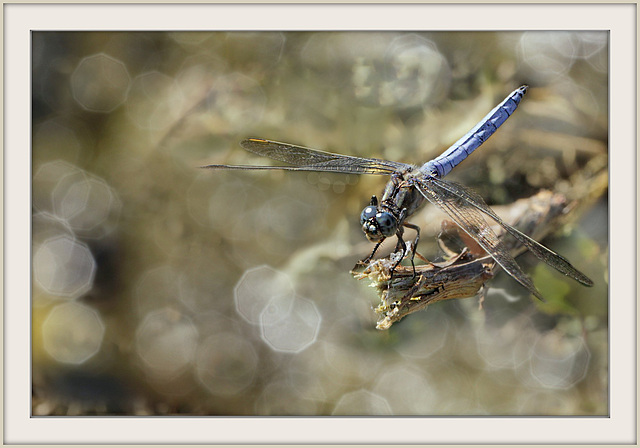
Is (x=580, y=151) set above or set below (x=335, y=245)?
above

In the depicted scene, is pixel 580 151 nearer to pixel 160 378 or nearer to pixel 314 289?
pixel 314 289

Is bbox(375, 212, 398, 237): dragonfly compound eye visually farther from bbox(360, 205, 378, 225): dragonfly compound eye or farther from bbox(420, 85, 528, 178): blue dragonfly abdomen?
bbox(420, 85, 528, 178): blue dragonfly abdomen

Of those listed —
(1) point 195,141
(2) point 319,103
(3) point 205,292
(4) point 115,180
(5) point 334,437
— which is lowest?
(5) point 334,437

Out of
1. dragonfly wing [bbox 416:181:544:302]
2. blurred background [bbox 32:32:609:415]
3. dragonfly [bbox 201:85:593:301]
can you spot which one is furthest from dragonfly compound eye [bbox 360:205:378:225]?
blurred background [bbox 32:32:609:415]

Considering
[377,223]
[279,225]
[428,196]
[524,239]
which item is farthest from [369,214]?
[279,225]

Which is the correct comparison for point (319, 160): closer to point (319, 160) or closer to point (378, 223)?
point (319, 160)

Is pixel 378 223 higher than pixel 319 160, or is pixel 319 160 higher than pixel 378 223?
pixel 319 160
